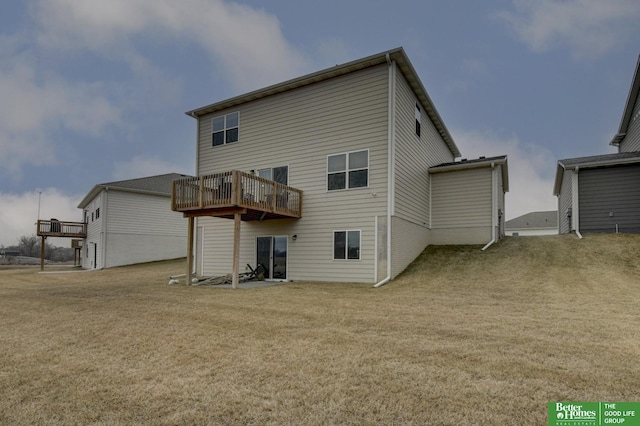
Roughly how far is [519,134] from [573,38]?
675 centimetres

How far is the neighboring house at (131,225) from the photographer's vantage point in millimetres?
24359

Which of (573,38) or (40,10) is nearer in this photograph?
(40,10)

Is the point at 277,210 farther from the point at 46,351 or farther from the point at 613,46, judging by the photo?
the point at 613,46

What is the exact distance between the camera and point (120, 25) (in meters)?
Result: 16.6

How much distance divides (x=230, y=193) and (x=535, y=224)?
117 ft

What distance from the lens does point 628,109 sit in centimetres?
1795

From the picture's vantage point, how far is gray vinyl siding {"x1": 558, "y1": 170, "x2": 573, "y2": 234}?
16.5 m

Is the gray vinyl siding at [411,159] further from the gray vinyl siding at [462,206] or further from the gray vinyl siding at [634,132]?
the gray vinyl siding at [634,132]

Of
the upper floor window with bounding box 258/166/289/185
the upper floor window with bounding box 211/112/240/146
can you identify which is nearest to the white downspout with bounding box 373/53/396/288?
the upper floor window with bounding box 258/166/289/185

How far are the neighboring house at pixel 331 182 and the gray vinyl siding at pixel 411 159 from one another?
4 centimetres

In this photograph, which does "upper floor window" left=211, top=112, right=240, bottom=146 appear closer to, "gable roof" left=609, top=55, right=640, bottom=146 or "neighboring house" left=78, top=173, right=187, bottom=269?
"neighboring house" left=78, top=173, right=187, bottom=269

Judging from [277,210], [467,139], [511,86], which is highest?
[511,86]

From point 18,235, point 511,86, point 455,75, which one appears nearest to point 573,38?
point 511,86

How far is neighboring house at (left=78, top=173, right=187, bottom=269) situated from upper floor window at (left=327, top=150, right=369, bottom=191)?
55.3 feet
